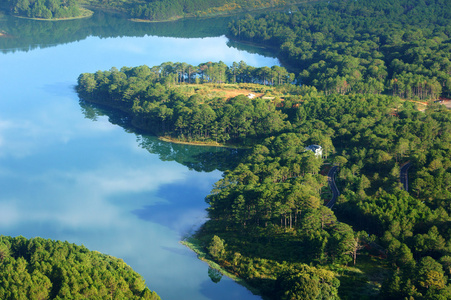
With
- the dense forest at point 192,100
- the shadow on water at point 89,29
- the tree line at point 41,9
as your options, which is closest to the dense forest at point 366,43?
the dense forest at point 192,100

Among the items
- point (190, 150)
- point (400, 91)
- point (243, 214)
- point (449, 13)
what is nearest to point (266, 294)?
point (243, 214)

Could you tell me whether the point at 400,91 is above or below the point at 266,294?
above

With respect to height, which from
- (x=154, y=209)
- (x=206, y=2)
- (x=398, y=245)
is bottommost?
(x=154, y=209)

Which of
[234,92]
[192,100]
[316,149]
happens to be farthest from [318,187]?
[234,92]

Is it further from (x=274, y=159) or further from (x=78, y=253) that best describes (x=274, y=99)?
(x=78, y=253)

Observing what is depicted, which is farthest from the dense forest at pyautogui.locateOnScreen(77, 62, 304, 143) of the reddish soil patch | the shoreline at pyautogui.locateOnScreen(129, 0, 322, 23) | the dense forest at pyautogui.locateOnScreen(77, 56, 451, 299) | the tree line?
the tree line

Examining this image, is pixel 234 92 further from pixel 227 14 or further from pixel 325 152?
pixel 227 14
